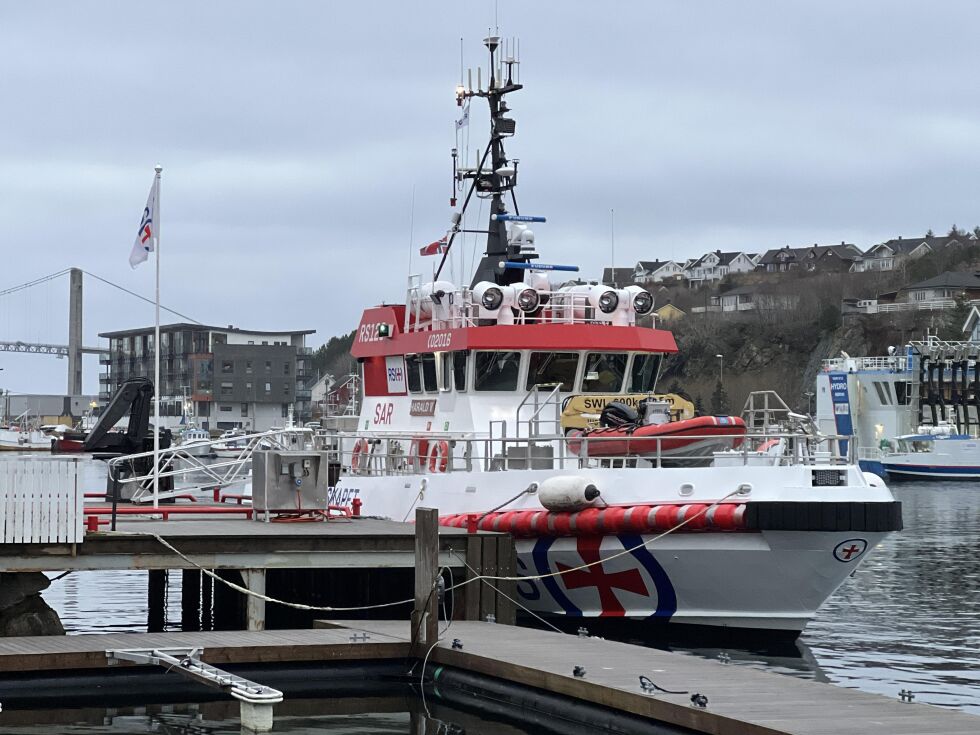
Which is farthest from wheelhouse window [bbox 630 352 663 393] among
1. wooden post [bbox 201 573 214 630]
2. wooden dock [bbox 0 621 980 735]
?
wooden post [bbox 201 573 214 630]

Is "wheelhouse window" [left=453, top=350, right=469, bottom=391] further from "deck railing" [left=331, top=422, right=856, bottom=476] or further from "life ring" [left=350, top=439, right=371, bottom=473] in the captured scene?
"life ring" [left=350, top=439, right=371, bottom=473]

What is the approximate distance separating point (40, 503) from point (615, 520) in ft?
21.2

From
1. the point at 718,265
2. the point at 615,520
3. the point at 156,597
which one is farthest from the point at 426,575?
the point at 718,265

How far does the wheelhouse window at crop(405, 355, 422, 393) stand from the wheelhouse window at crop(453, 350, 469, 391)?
1.24m

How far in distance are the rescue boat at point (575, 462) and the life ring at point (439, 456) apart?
1.4 inches

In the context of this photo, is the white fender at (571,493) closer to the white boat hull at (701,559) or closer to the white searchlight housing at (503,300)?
the white boat hull at (701,559)

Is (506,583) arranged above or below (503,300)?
below

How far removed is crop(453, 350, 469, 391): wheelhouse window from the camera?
70.3 feet

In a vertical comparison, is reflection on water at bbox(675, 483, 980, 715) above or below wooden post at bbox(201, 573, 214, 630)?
below

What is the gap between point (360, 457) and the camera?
23.8 meters

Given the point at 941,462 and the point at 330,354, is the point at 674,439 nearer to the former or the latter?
the point at 941,462

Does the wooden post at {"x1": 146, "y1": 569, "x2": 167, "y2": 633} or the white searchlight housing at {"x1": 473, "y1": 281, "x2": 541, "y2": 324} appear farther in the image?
the white searchlight housing at {"x1": 473, "y1": 281, "x2": 541, "y2": 324}

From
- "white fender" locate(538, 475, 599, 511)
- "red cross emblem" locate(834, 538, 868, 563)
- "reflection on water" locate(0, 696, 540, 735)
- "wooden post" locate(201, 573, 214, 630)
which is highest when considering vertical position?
"white fender" locate(538, 475, 599, 511)

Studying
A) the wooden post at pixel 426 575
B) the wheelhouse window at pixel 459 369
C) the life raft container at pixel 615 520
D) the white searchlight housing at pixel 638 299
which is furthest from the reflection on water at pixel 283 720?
the white searchlight housing at pixel 638 299
